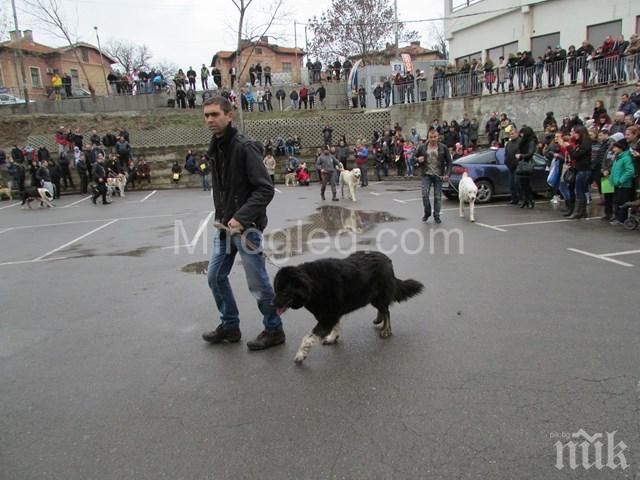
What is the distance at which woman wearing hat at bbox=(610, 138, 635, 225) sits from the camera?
863 cm

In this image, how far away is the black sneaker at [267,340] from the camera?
4.29 m

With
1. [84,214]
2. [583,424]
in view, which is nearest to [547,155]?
[583,424]

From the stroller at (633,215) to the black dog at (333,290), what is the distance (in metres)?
6.57

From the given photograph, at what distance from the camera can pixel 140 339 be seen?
15.5 ft

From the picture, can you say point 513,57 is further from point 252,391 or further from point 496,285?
point 252,391

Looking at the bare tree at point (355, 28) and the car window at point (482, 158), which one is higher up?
the bare tree at point (355, 28)

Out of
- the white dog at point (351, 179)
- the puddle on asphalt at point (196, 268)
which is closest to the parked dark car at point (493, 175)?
the white dog at point (351, 179)

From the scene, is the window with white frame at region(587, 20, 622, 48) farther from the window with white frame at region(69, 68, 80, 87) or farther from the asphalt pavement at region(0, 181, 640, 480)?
the window with white frame at region(69, 68, 80, 87)

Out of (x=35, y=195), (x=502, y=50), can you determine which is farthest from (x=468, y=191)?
(x=502, y=50)

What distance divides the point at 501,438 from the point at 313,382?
57.3 inches

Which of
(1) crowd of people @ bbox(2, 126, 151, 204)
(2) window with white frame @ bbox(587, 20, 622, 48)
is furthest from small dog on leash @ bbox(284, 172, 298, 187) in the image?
(2) window with white frame @ bbox(587, 20, 622, 48)

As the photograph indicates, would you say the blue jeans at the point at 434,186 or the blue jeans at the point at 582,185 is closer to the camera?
the blue jeans at the point at 582,185

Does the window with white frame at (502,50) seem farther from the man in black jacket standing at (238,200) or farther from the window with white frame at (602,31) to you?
the man in black jacket standing at (238,200)

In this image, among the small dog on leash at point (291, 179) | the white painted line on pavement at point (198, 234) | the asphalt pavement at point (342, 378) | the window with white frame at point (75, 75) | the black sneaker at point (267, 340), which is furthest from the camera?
the window with white frame at point (75, 75)
